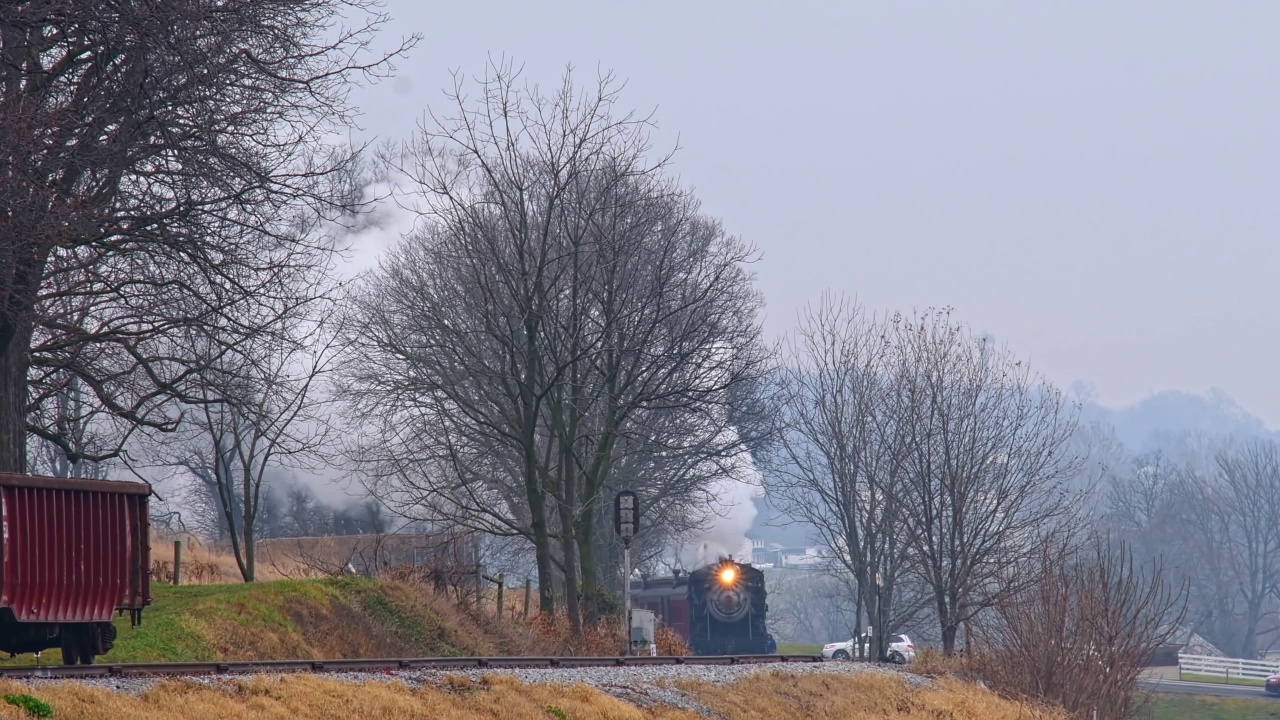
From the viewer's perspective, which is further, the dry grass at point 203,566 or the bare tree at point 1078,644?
the dry grass at point 203,566

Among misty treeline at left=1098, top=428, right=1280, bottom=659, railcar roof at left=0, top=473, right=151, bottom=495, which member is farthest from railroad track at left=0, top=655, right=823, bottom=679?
misty treeline at left=1098, top=428, right=1280, bottom=659

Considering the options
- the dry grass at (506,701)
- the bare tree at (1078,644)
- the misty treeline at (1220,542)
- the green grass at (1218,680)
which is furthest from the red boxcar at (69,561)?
the misty treeline at (1220,542)

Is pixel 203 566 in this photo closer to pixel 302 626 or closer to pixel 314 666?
pixel 302 626

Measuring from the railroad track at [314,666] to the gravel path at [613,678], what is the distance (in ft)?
0.89

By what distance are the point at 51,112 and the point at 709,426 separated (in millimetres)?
27428

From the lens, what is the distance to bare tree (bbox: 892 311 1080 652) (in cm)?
3234

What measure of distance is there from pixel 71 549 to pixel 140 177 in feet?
20.3

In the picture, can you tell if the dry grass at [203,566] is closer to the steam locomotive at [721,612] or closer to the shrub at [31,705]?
the steam locomotive at [721,612]

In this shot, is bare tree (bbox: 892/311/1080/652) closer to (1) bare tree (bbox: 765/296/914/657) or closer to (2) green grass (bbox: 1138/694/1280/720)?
(1) bare tree (bbox: 765/296/914/657)

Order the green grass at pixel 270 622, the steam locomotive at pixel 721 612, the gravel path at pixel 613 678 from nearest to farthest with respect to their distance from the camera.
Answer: the gravel path at pixel 613 678, the green grass at pixel 270 622, the steam locomotive at pixel 721 612

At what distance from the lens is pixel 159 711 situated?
10609 millimetres

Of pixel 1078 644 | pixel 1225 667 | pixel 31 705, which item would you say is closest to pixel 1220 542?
pixel 1225 667

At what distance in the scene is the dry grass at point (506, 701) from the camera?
35.2 feet

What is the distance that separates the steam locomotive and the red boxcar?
25707 mm
